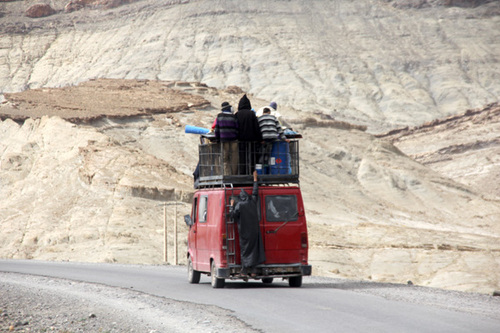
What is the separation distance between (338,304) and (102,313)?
394 centimetres

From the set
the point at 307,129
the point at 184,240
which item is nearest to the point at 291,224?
the point at 184,240

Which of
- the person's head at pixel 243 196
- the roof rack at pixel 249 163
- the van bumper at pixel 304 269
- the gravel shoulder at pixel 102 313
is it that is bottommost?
the gravel shoulder at pixel 102 313

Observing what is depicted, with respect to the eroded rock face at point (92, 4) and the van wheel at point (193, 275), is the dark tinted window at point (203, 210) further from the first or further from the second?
the eroded rock face at point (92, 4)

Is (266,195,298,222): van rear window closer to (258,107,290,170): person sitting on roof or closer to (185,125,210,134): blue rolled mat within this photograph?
(258,107,290,170): person sitting on roof

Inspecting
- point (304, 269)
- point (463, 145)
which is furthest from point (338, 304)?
point (463, 145)

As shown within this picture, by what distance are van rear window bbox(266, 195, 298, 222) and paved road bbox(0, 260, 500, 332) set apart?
148 centimetres

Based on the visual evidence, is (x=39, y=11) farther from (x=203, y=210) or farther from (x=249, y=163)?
(x=249, y=163)

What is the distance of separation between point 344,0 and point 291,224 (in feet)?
438

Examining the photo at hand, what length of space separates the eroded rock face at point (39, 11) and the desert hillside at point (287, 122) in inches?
95.6

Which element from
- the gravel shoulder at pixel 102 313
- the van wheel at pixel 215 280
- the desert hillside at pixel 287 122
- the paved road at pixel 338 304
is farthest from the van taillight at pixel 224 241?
the desert hillside at pixel 287 122

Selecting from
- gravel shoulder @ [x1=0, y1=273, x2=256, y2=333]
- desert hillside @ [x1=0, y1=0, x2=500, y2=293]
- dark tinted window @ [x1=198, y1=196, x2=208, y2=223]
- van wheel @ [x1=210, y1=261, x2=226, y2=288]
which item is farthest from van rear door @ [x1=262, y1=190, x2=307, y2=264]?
desert hillside @ [x1=0, y1=0, x2=500, y2=293]

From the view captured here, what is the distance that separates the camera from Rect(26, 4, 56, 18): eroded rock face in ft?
504

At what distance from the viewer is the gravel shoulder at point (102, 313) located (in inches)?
426

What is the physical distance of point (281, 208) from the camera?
15.3m
